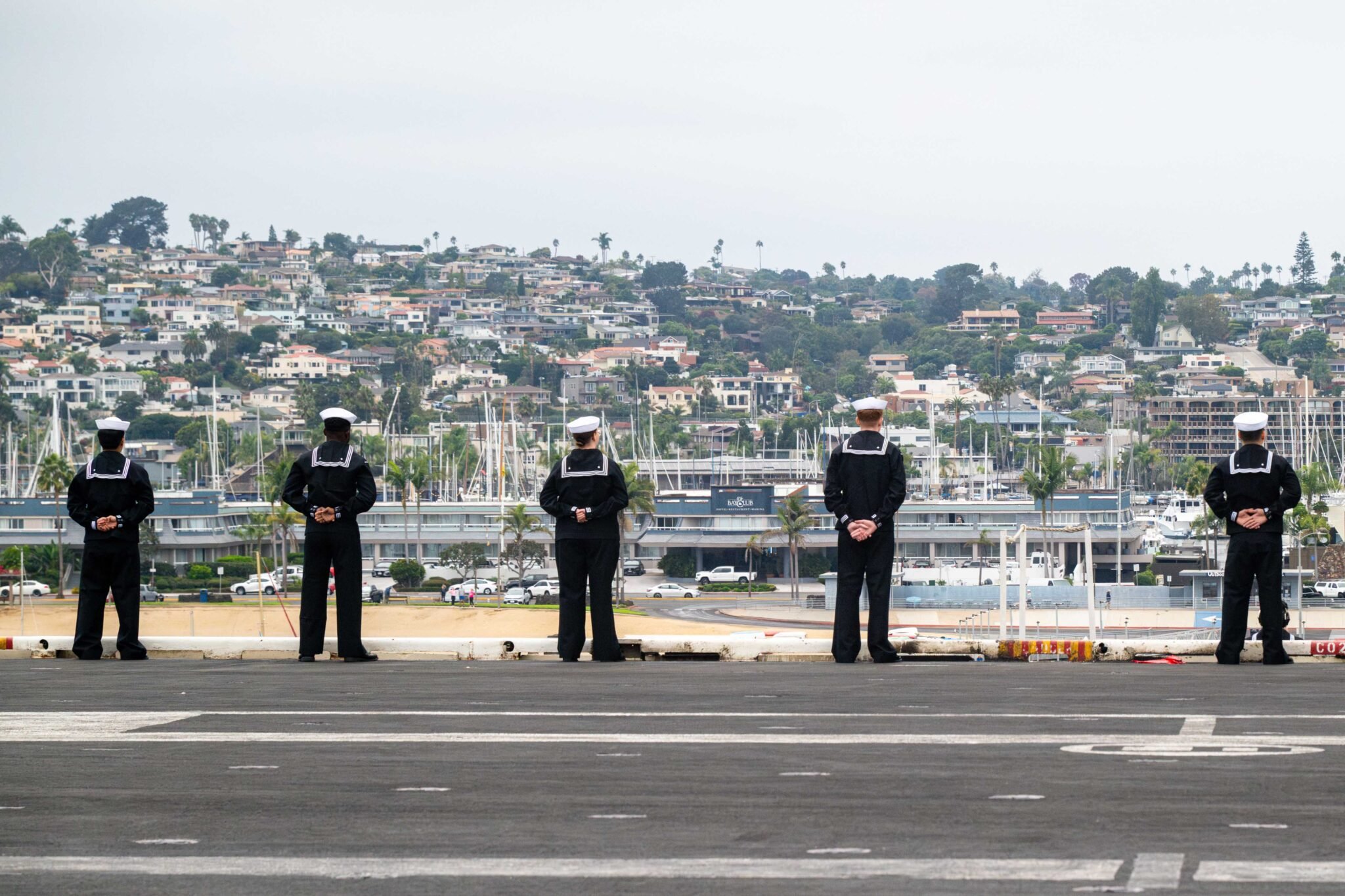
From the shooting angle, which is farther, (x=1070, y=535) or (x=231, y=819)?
(x=1070, y=535)

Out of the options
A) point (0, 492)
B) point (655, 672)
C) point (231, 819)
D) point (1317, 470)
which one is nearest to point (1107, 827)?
point (231, 819)

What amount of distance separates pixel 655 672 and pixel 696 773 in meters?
4.66

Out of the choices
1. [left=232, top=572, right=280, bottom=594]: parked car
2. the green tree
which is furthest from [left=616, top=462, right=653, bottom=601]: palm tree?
[left=232, top=572, right=280, bottom=594]: parked car

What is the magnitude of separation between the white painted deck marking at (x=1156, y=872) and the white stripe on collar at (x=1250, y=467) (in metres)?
7.51

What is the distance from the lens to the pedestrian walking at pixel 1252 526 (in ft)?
41.7

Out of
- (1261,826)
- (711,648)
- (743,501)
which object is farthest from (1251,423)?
(743,501)

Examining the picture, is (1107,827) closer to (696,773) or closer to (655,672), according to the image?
(696,773)

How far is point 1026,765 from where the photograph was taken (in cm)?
759

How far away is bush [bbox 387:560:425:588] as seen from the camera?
105250 mm

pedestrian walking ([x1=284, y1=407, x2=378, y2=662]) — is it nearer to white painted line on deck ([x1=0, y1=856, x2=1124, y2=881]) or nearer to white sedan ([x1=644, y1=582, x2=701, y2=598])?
white painted line on deck ([x1=0, y1=856, x2=1124, y2=881])

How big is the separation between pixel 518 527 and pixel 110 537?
95.0m

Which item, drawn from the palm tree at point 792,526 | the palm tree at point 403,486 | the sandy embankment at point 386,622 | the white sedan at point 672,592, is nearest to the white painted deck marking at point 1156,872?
the sandy embankment at point 386,622

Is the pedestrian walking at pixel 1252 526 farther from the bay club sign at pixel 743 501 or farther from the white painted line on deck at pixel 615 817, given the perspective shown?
the bay club sign at pixel 743 501

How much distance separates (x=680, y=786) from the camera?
7352 mm
